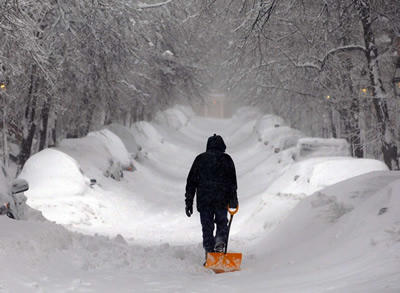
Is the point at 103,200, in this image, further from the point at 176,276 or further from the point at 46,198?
the point at 176,276

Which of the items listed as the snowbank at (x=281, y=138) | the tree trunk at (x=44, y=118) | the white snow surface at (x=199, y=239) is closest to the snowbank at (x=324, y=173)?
the white snow surface at (x=199, y=239)

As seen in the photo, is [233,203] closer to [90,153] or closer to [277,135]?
[90,153]

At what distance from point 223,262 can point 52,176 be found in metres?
9.17

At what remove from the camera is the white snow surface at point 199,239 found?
4836 mm

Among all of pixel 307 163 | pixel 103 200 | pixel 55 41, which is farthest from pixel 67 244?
pixel 307 163

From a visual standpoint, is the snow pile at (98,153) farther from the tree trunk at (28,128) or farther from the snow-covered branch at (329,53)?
the snow-covered branch at (329,53)

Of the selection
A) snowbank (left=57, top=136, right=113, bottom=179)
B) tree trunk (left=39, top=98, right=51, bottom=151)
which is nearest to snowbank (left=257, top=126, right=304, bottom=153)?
snowbank (left=57, top=136, right=113, bottom=179)

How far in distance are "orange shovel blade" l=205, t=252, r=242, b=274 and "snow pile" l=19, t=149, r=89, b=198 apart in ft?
27.0

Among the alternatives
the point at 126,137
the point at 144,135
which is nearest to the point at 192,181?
the point at 126,137

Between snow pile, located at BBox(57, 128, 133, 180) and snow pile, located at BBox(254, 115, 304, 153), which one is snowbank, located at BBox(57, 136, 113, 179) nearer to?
snow pile, located at BBox(57, 128, 133, 180)

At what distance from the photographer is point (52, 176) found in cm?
1448

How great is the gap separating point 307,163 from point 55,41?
7862mm

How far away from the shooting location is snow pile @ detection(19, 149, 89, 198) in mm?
13914

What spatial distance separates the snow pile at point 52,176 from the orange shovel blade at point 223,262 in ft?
27.0
